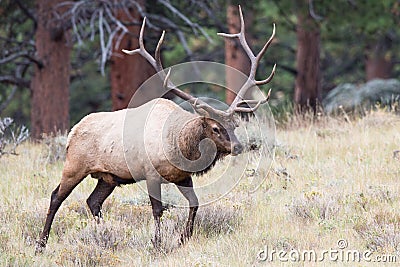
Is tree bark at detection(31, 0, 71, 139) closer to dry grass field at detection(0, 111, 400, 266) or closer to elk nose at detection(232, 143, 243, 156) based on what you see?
dry grass field at detection(0, 111, 400, 266)

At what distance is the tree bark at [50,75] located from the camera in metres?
11.3

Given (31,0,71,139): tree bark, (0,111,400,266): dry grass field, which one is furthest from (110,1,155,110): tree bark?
(0,111,400,266): dry grass field

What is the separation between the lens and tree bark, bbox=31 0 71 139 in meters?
11.3

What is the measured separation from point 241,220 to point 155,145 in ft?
3.67

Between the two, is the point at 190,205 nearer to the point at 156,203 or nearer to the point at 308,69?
the point at 156,203

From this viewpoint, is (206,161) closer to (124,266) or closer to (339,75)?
(124,266)

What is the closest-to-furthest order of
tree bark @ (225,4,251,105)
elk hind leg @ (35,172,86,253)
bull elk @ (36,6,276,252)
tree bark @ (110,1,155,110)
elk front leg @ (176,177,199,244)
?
bull elk @ (36,6,276,252)
elk front leg @ (176,177,199,244)
elk hind leg @ (35,172,86,253)
tree bark @ (110,1,155,110)
tree bark @ (225,4,251,105)

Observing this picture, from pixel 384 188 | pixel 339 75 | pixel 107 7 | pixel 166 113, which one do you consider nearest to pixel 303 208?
pixel 384 188

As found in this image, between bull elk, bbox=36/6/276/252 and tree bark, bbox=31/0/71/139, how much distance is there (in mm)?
5240

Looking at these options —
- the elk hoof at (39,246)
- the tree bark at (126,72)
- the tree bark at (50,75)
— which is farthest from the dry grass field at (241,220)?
the tree bark at (126,72)

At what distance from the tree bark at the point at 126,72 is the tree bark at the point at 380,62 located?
8.73m

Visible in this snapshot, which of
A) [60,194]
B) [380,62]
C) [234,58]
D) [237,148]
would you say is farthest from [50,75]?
[380,62]

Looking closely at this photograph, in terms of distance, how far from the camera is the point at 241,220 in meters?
6.19

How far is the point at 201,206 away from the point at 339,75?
17.0 metres
